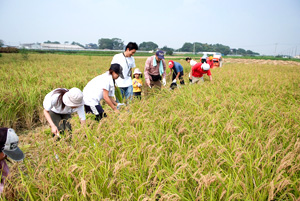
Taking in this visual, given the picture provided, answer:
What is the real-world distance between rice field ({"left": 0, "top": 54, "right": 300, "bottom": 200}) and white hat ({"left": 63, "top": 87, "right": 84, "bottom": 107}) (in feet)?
0.95

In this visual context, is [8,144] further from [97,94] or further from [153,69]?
[153,69]

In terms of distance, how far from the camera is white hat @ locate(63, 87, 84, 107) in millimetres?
2312

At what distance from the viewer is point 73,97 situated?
2.32 meters

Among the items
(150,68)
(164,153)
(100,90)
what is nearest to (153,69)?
(150,68)

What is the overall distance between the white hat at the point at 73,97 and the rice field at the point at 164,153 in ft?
0.95

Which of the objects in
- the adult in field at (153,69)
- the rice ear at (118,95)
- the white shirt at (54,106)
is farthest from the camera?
the adult in field at (153,69)

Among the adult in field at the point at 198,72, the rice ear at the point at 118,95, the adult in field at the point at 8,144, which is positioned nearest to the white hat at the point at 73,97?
the adult in field at the point at 8,144

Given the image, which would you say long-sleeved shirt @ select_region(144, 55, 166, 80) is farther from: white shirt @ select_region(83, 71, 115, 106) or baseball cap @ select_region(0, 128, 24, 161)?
baseball cap @ select_region(0, 128, 24, 161)

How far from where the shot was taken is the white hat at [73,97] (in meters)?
2.31

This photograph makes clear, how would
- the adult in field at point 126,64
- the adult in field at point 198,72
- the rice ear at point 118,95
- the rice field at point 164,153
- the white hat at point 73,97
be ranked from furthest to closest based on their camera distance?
the adult in field at point 198,72 → the rice ear at point 118,95 → the adult in field at point 126,64 → the white hat at point 73,97 → the rice field at point 164,153

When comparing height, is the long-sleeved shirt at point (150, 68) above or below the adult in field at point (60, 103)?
above

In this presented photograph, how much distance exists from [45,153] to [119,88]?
250cm

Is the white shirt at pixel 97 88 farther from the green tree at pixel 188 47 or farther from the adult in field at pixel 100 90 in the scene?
the green tree at pixel 188 47

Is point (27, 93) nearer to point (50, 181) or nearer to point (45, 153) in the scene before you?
point (45, 153)
